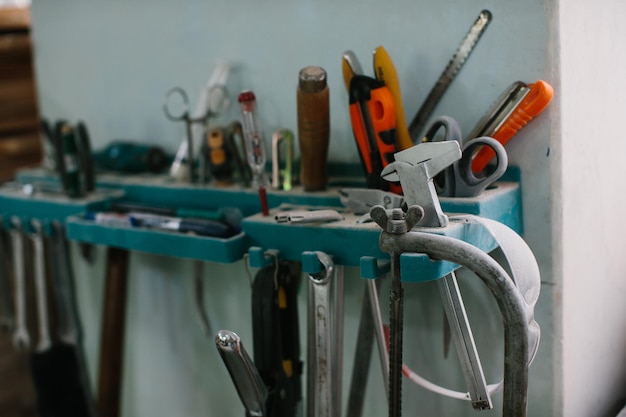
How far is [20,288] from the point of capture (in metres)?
1.26

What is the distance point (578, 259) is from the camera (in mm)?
832

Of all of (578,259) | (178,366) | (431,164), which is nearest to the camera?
(431,164)

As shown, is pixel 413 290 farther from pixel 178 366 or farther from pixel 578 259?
pixel 178 366

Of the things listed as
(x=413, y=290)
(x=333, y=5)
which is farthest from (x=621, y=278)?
(x=333, y=5)

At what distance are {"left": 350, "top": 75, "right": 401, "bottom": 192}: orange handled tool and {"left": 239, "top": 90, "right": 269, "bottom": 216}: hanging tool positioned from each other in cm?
13

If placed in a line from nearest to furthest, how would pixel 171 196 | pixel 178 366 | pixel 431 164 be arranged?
pixel 431 164 < pixel 171 196 < pixel 178 366

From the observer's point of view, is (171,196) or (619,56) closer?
(619,56)

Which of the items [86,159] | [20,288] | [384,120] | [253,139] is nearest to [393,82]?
[384,120]

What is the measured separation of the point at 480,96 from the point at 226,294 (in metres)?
0.49

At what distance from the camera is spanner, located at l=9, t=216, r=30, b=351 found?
123cm

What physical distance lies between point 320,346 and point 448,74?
0.34 meters

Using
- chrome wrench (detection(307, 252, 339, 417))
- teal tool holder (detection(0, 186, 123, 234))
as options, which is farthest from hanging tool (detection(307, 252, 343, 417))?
teal tool holder (detection(0, 186, 123, 234))

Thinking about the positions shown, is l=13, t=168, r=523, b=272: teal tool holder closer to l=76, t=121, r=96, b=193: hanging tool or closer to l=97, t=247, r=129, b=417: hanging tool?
l=76, t=121, r=96, b=193: hanging tool

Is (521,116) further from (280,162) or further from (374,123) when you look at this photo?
(280,162)
